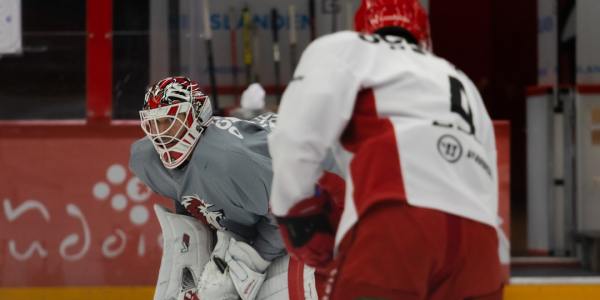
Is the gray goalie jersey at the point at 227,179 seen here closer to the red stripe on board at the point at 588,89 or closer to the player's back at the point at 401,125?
the player's back at the point at 401,125

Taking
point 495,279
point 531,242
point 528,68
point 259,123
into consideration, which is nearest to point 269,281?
point 259,123

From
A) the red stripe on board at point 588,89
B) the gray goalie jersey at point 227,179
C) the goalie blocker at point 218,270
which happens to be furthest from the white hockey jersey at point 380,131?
the red stripe on board at point 588,89

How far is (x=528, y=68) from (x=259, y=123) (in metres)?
5.71

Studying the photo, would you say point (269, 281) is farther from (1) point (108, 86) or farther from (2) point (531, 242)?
(2) point (531, 242)

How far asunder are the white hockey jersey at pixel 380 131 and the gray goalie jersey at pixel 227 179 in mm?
1001

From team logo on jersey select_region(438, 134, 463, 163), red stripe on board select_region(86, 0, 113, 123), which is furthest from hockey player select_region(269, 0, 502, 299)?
red stripe on board select_region(86, 0, 113, 123)

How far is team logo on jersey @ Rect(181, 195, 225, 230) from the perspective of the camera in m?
3.58

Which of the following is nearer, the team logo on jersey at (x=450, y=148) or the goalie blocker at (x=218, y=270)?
the team logo on jersey at (x=450, y=148)

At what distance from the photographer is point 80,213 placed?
19.8 ft

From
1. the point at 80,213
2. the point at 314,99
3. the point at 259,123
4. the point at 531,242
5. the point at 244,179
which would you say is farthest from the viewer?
the point at 531,242

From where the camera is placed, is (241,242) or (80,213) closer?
(241,242)

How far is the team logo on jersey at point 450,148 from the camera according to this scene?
244 cm

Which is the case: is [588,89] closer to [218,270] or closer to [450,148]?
[218,270]

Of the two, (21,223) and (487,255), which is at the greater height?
(487,255)
